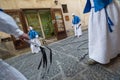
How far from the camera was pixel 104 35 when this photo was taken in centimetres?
181

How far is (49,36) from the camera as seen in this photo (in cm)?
876

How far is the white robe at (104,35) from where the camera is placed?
1.82m

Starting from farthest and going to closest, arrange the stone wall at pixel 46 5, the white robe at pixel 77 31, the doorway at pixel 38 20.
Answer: the doorway at pixel 38 20
the white robe at pixel 77 31
the stone wall at pixel 46 5

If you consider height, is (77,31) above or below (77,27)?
below

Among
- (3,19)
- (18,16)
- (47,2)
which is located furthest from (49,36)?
(3,19)

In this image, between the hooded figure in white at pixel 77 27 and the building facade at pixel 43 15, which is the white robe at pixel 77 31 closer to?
the hooded figure in white at pixel 77 27

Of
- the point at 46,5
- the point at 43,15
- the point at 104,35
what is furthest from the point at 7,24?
the point at 43,15

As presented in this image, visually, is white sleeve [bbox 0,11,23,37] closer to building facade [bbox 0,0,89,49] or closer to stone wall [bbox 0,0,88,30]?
building facade [bbox 0,0,89,49]

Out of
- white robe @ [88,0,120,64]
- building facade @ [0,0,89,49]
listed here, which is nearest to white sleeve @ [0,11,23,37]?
white robe @ [88,0,120,64]

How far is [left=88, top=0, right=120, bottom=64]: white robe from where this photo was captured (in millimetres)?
1820

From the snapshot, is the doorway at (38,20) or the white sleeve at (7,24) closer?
the white sleeve at (7,24)

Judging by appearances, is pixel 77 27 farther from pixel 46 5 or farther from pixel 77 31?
pixel 46 5

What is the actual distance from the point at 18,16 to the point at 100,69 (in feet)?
16.8

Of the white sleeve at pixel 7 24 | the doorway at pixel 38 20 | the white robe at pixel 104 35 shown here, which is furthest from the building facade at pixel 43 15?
the white sleeve at pixel 7 24
